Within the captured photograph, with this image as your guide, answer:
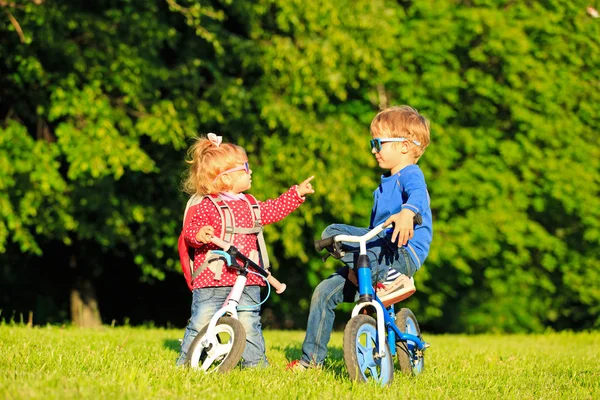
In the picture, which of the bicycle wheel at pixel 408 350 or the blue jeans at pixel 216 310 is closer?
the bicycle wheel at pixel 408 350

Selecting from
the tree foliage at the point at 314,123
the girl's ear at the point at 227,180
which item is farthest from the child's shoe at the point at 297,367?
the tree foliage at the point at 314,123

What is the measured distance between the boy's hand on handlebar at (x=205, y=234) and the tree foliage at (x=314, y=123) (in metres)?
6.68

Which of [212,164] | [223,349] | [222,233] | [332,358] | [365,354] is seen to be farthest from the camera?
[332,358]

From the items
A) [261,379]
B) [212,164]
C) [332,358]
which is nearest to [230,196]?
[212,164]

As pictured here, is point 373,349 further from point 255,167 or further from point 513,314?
point 513,314

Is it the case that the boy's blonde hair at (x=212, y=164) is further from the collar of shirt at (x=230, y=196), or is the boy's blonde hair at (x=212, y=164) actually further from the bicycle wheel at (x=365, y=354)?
the bicycle wheel at (x=365, y=354)

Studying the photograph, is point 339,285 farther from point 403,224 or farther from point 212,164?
point 212,164

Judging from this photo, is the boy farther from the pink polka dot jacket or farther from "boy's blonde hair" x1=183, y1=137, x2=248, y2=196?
"boy's blonde hair" x1=183, y1=137, x2=248, y2=196

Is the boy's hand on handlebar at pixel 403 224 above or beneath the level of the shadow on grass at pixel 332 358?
above

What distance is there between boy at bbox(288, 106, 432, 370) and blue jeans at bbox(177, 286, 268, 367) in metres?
0.30

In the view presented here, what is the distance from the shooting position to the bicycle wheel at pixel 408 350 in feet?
18.5

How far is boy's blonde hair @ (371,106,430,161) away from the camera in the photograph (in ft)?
18.6

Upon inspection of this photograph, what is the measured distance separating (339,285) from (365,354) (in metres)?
0.72

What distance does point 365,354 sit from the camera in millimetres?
5031
